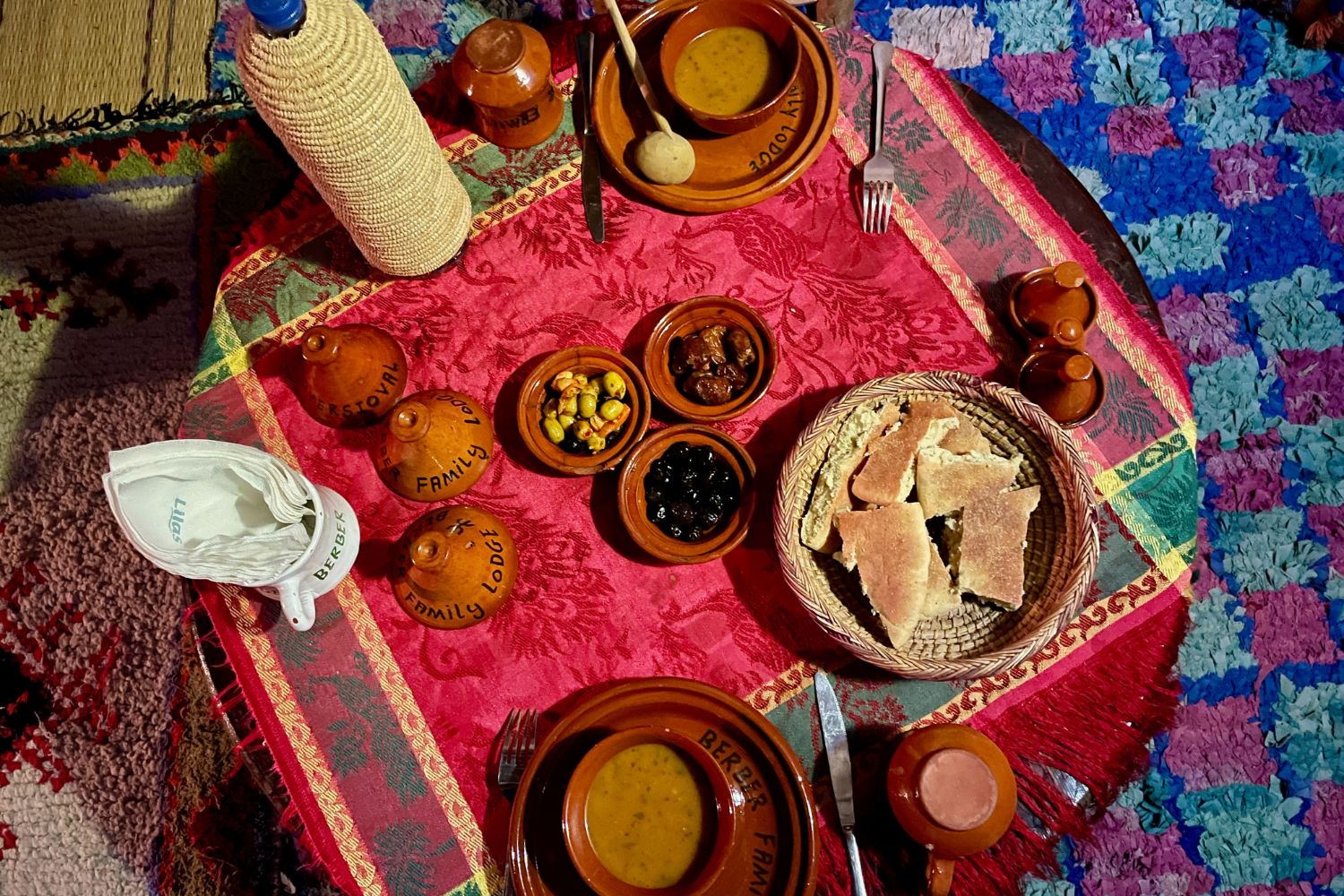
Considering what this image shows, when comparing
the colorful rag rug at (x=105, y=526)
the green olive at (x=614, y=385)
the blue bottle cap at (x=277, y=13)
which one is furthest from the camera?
the colorful rag rug at (x=105, y=526)

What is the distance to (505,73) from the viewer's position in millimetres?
1278

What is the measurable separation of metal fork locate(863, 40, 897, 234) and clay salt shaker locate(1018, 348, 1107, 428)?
0.31m

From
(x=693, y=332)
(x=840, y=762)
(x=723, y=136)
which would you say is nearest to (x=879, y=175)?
(x=723, y=136)

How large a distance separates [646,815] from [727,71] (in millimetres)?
1070

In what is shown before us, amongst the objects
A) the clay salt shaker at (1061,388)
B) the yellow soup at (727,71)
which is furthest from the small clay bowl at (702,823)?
the yellow soup at (727,71)

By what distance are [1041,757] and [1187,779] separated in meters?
0.84

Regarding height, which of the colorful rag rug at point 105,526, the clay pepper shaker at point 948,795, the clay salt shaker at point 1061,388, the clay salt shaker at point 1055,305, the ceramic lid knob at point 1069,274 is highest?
the ceramic lid knob at point 1069,274

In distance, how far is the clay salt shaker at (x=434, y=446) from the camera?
1.16m

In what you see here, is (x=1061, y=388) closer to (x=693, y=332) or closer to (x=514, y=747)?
(x=693, y=332)

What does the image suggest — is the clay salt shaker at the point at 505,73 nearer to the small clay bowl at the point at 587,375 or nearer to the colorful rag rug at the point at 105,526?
the small clay bowl at the point at 587,375

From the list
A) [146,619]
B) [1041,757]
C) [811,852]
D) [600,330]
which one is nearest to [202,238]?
[146,619]

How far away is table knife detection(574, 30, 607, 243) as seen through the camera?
140 cm

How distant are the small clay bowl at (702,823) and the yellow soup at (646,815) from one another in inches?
0.4

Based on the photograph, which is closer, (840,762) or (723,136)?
(840,762)
